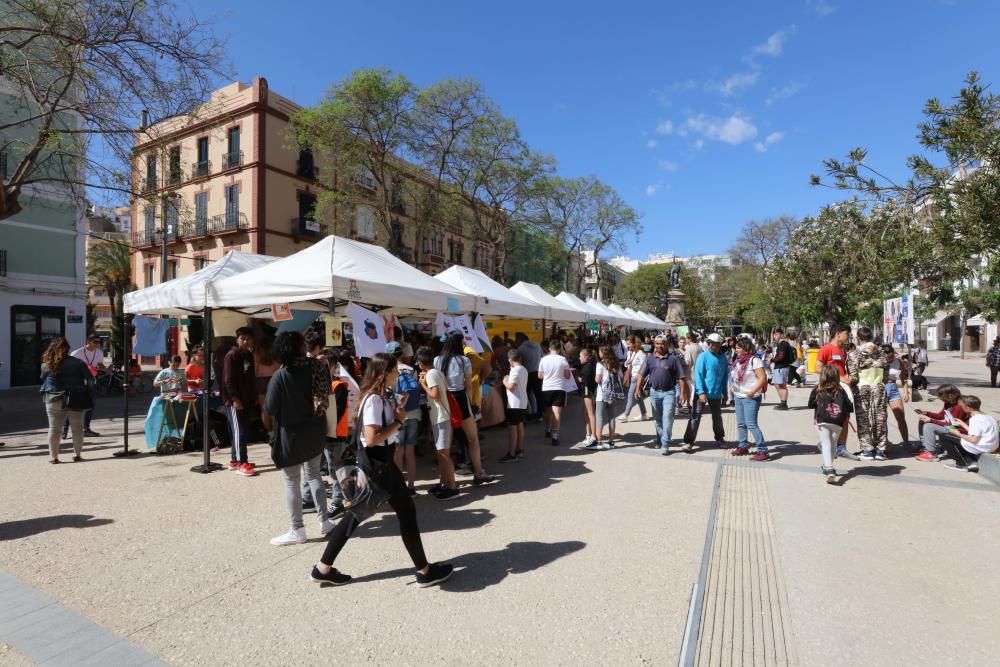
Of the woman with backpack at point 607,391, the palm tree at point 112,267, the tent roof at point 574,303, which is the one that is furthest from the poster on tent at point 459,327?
the palm tree at point 112,267

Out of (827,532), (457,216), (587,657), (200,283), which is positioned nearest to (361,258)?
(200,283)

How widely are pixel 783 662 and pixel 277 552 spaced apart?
11.5ft

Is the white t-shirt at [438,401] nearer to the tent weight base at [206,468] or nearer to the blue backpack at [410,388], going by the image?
the blue backpack at [410,388]

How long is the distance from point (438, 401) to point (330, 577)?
206cm

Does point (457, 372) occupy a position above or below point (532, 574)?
above

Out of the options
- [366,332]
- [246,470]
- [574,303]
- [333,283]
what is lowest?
[246,470]

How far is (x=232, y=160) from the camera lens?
2558 cm

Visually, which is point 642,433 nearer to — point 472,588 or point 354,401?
point 354,401

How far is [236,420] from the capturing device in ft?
20.7

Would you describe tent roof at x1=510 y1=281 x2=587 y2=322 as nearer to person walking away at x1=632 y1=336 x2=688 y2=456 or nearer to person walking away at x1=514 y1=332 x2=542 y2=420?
person walking away at x1=514 y1=332 x2=542 y2=420

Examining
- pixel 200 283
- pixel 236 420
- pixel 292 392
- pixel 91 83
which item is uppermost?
pixel 91 83

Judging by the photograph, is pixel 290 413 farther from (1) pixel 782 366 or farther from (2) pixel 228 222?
(2) pixel 228 222

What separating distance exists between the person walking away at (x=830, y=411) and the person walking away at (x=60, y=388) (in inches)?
370

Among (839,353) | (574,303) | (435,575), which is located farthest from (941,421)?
(574,303)
